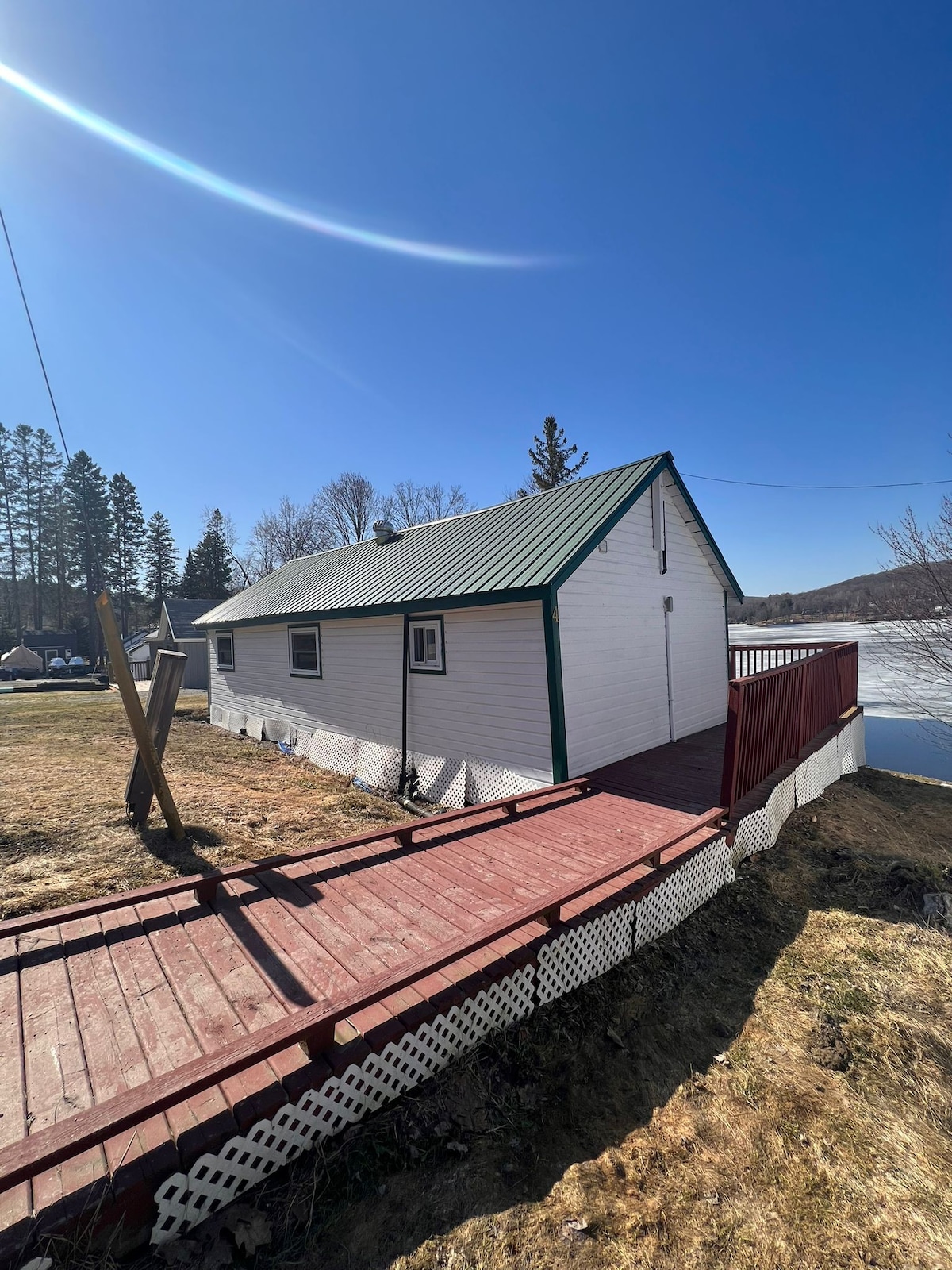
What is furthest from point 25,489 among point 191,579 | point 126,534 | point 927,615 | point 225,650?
point 927,615

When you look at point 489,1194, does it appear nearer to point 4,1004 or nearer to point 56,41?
point 4,1004

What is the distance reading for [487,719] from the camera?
721 centimetres

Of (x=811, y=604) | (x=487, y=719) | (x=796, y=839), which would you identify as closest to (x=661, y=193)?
(x=487, y=719)

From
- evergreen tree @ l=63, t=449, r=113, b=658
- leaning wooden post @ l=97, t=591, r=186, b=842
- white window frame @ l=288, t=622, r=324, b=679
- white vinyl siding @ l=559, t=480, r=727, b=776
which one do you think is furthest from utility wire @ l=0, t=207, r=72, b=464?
evergreen tree @ l=63, t=449, r=113, b=658

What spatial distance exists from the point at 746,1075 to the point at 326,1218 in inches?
91.8

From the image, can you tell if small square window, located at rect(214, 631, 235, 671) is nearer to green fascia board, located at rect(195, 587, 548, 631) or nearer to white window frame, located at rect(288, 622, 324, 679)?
green fascia board, located at rect(195, 587, 548, 631)

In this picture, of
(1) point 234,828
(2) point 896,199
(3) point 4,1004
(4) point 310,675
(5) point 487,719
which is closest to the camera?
(3) point 4,1004

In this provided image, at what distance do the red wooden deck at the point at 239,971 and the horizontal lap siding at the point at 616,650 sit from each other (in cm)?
179

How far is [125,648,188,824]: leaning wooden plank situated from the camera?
608 cm

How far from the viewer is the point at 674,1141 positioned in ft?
8.29

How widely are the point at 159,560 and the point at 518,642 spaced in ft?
201

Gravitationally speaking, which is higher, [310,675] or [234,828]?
[310,675]

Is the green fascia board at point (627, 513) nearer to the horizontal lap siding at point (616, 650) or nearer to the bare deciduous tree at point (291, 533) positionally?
the horizontal lap siding at point (616, 650)

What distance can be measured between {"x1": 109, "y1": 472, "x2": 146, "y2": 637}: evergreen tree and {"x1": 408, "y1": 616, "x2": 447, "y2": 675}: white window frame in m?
55.8
